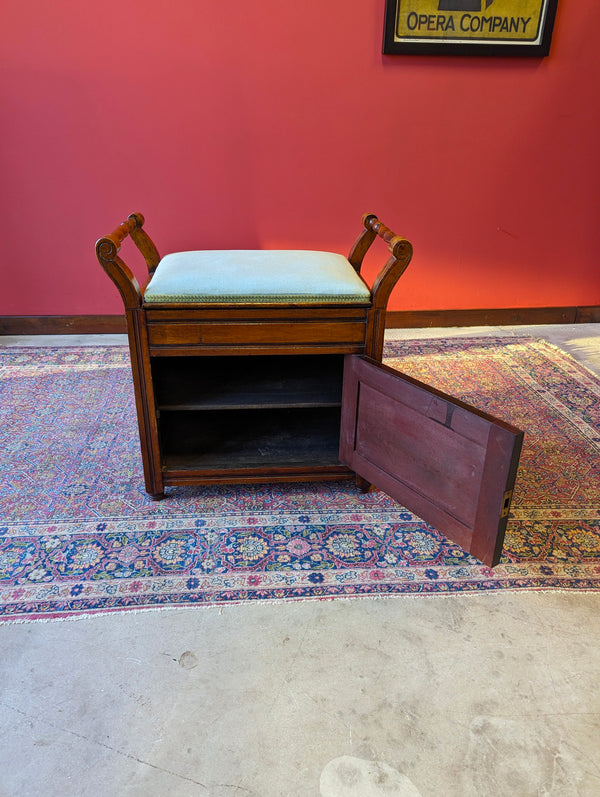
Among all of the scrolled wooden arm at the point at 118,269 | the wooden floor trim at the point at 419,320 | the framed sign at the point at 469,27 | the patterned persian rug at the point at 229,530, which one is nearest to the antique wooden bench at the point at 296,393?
the scrolled wooden arm at the point at 118,269

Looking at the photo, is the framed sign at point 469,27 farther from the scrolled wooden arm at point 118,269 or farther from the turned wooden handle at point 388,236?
the scrolled wooden arm at point 118,269

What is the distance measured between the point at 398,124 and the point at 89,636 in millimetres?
2806

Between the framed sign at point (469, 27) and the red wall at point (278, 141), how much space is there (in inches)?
2.8

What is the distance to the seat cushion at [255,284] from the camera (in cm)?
168

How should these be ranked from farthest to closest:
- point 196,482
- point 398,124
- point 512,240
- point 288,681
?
point 512,240
point 398,124
point 196,482
point 288,681

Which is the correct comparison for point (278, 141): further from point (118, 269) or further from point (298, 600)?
point (298, 600)

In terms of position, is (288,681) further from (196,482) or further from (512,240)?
(512,240)

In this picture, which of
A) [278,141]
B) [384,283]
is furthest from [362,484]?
[278,141]

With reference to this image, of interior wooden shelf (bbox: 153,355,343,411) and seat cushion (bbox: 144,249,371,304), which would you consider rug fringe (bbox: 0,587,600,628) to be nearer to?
interior wooden shelf (bbox: 153,355,343,411)

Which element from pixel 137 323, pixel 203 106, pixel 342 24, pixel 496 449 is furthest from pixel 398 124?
pixel 496 449

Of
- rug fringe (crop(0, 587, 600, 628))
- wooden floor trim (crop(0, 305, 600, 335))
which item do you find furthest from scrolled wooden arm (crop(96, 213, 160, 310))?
wooden floor trim (crop(0, 305, 600, 335))

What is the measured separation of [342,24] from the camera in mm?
2875

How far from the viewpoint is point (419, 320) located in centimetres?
350

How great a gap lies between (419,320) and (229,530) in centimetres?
212
